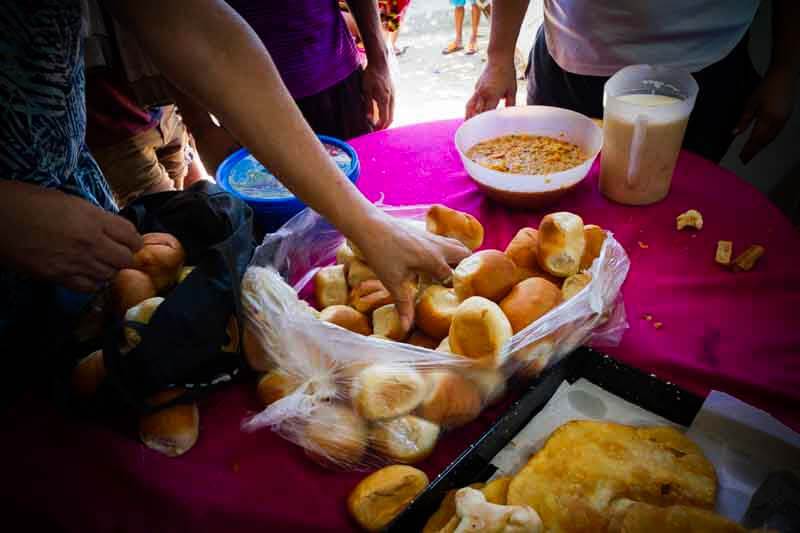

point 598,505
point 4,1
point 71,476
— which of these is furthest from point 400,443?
point 4,1

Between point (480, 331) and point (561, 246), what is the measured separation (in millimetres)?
246

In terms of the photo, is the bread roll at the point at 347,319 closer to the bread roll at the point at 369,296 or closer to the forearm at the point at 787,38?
the bread roll at the point at 369,296

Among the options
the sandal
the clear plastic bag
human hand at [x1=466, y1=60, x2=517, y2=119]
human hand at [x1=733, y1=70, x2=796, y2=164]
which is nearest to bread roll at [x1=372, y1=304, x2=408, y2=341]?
the clear plastic bag

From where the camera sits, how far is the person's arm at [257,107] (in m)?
0.77

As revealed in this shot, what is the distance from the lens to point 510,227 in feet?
3.73

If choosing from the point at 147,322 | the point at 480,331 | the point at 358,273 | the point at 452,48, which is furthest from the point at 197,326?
the point at 452,48

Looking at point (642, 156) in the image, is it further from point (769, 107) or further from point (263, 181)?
point (263, 181)

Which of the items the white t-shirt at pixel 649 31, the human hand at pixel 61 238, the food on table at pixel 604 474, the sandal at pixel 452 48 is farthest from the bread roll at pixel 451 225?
the sandal at pixel 452 48

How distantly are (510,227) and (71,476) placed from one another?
93 centimetres

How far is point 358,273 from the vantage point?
36.4 inches

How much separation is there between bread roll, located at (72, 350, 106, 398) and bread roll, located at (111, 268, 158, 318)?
0.28ft

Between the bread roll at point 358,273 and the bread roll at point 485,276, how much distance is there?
0.55 ft

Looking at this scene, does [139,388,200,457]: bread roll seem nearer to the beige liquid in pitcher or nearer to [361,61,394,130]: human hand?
the beige liquid in pitcher

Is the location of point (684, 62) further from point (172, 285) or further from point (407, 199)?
point (172, 285)
